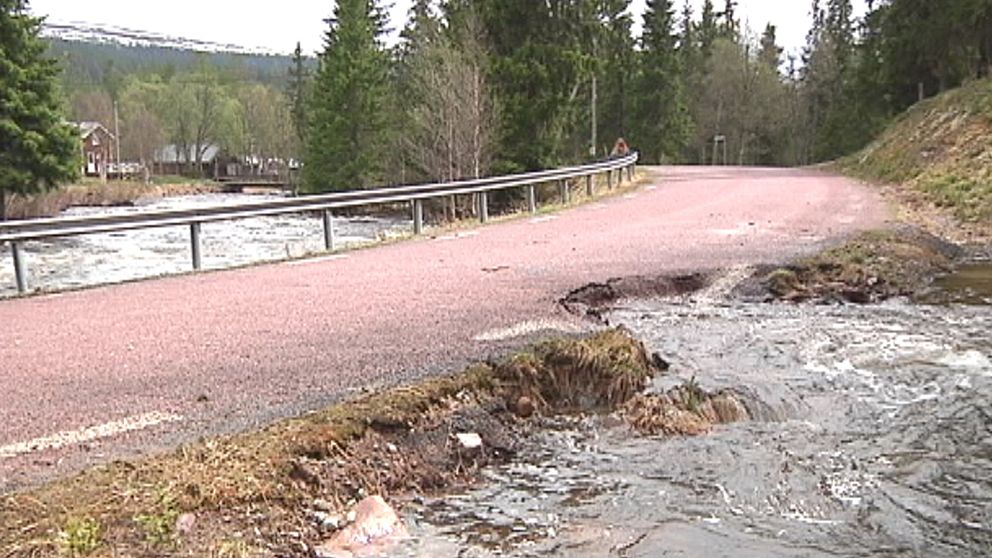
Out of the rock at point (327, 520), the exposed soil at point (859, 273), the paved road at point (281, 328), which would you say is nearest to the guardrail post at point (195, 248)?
the paved road at point (281, 328)

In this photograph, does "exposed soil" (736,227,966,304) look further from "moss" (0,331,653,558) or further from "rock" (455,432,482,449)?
"rock" (455,432,482,449)

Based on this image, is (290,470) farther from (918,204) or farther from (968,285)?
(918,204)

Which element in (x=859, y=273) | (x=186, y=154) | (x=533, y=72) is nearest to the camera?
(x=859, y=273)

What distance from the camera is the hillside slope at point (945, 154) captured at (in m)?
19.6

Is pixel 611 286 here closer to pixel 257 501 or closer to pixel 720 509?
pixel 720 509

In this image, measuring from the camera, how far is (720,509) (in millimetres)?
5105

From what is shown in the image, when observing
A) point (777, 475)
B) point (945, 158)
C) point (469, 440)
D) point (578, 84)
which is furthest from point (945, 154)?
point (469, 440)

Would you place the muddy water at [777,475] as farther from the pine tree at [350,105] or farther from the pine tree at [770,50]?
the pine tree at [770,50]

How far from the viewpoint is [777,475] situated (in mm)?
5570

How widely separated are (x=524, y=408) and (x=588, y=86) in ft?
146

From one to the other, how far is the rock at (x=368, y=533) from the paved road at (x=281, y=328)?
1187 millimetres

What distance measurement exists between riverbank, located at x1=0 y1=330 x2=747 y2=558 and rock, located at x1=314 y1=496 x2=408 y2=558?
0.23 feet

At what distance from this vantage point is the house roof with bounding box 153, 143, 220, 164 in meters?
132

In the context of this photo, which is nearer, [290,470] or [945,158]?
[290,470]
